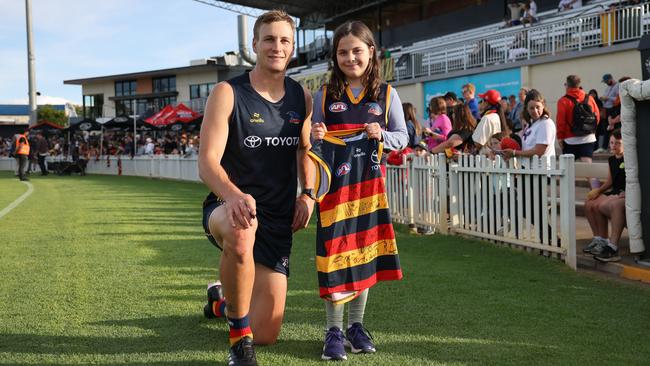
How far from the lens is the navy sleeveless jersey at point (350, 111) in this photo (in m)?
3.60

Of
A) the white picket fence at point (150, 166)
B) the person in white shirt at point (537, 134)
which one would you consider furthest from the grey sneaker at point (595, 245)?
the white picket fence at point (150, 166)

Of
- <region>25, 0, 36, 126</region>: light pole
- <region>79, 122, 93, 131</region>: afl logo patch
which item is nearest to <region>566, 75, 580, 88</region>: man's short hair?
<region>79, 122, 93, 131</region>: afl logo patch

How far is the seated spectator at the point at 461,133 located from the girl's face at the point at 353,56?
5047mm

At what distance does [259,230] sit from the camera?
3621mm

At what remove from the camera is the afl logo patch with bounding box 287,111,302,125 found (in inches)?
143

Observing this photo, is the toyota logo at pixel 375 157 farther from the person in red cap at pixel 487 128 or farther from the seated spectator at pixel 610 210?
the person in red cap at pixel 487 128

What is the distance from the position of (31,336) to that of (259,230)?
160cm

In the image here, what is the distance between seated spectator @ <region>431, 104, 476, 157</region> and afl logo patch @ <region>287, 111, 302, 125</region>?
507 cm

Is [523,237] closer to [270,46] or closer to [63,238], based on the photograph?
[270,46]

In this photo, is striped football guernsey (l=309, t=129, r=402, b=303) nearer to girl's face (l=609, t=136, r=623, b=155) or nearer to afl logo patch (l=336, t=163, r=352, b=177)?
afl logo patch (l=336, t=163, r=352, b=177)

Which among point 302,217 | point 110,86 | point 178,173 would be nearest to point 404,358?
point 302,217

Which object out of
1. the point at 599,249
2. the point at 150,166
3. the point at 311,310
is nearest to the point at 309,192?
the point at 311,310

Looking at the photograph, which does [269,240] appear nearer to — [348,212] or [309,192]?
[309,192]

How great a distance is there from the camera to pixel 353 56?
356 cm
